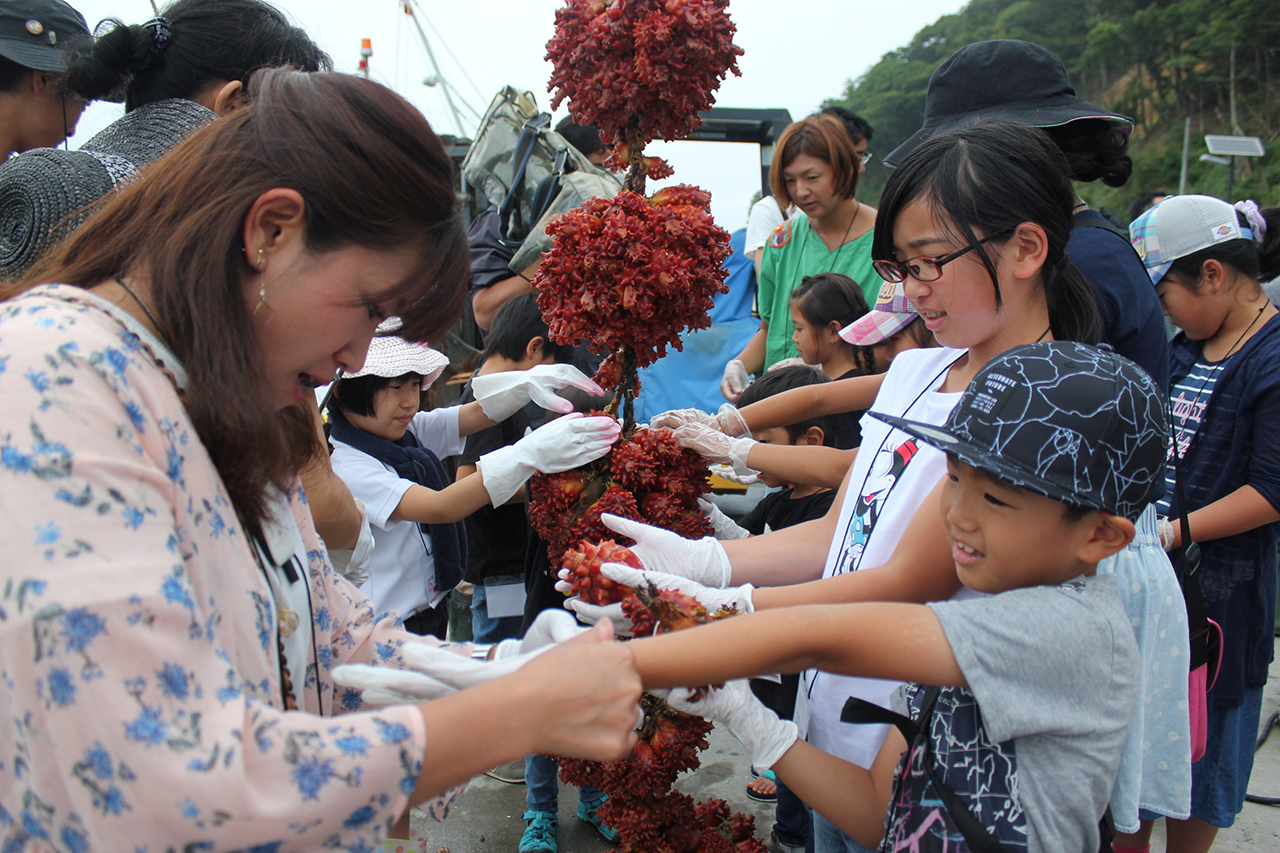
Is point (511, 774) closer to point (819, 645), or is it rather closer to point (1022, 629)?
point (819, 645)

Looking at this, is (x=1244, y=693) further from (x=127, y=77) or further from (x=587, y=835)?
(x=127, y=77)

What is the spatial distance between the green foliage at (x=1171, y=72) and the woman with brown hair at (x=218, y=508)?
69.8 feet

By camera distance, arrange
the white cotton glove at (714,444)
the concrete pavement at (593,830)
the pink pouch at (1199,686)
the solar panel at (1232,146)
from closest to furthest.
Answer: the pink pouch at (1199,686) < the white cotton glove at (714,444) < the concrete pavement at (593,830) < the solar panel at (1232,146)

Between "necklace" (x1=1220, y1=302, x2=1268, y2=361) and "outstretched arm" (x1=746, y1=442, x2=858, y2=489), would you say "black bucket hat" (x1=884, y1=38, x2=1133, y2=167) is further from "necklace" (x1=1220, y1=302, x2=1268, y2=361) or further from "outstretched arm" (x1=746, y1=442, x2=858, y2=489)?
"necklace" (x1=1220, y1=302, x2=1268, y2=361)

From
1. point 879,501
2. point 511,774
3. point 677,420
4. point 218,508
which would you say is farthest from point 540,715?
point 511,774

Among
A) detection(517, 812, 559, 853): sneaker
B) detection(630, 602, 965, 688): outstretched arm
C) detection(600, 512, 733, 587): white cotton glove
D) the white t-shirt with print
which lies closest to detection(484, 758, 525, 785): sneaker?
detection(517, 812, 559, 853): sneaker

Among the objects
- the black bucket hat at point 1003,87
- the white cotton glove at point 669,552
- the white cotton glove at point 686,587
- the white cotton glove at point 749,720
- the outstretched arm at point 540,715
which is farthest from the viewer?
the black bucket hat at point 1003,87

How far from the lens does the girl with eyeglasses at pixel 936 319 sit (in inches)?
64.2

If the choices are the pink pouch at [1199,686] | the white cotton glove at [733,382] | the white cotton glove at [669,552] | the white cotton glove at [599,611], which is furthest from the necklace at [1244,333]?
the white cotton glove at [599,611]

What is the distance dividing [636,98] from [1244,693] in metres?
2.77

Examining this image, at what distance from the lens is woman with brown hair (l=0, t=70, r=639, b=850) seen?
0.79 meters

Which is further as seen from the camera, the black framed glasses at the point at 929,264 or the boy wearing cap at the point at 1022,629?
the black framed glasses at the point at 929,264

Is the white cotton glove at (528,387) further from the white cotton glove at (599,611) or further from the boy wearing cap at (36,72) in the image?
the boy wearing cap at (36,72)

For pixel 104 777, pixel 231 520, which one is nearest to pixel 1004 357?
pixel 231 520
